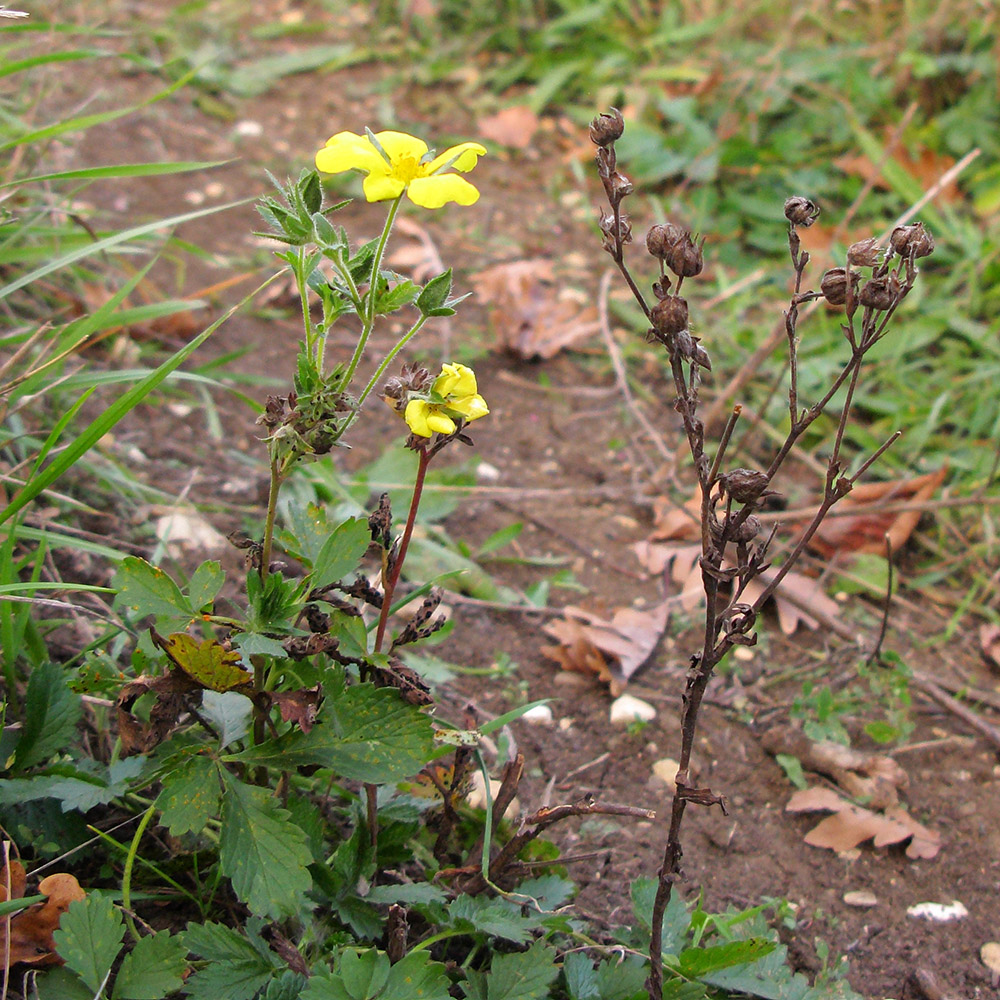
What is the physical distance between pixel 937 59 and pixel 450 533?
273cm

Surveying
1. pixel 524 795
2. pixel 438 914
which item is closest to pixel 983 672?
pixel 524 795

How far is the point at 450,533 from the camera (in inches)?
88.5

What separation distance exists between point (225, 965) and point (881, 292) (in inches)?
42.2

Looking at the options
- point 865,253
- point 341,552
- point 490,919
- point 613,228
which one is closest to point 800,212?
point 865,253

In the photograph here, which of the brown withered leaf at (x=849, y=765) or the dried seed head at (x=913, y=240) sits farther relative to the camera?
the brown withered leaf at (x=849, y=765)

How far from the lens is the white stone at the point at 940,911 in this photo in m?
1.47

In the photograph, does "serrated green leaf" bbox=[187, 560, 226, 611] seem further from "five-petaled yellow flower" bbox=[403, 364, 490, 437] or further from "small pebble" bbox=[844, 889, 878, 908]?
"small pebble" bbox=[844, 889, 878, 908]

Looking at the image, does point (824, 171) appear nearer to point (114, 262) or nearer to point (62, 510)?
point (114, 262)

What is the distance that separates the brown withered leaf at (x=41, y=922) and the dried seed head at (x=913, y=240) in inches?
48.0

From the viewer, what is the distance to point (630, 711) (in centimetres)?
180

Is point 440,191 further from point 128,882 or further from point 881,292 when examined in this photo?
point 128,882

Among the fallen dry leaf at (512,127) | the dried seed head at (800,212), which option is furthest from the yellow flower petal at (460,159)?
the fallen dry leaf at (512,127)

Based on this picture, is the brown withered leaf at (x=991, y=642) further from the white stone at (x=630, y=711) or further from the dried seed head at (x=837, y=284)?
the dried seed head at (x=837, y=284)

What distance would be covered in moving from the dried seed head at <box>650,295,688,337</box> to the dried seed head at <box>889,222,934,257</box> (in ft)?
0.76
